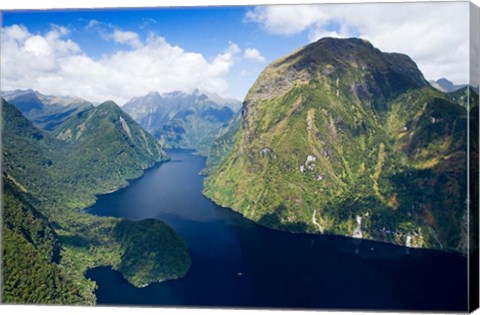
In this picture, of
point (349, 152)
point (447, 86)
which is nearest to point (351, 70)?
point (349, 152)

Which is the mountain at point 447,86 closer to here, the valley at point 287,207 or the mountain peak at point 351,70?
the valley at point 287,207

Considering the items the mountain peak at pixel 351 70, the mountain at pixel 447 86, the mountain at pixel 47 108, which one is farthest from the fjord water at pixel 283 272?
the mountain at pixel 47 108

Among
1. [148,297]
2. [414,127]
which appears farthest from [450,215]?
[148,297]

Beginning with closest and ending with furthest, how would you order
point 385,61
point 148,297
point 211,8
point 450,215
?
point 211,8 < point 148,297 < point 450,215 < point 385,61

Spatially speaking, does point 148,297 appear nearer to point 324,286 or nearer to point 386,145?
point 324,286

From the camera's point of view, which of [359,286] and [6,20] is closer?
[6,20]

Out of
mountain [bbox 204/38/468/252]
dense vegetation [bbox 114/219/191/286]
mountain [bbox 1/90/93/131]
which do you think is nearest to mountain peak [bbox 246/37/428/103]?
mountain [bbox 204/38/468/252]

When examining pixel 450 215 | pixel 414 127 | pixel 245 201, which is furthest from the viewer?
pixel 245 201
